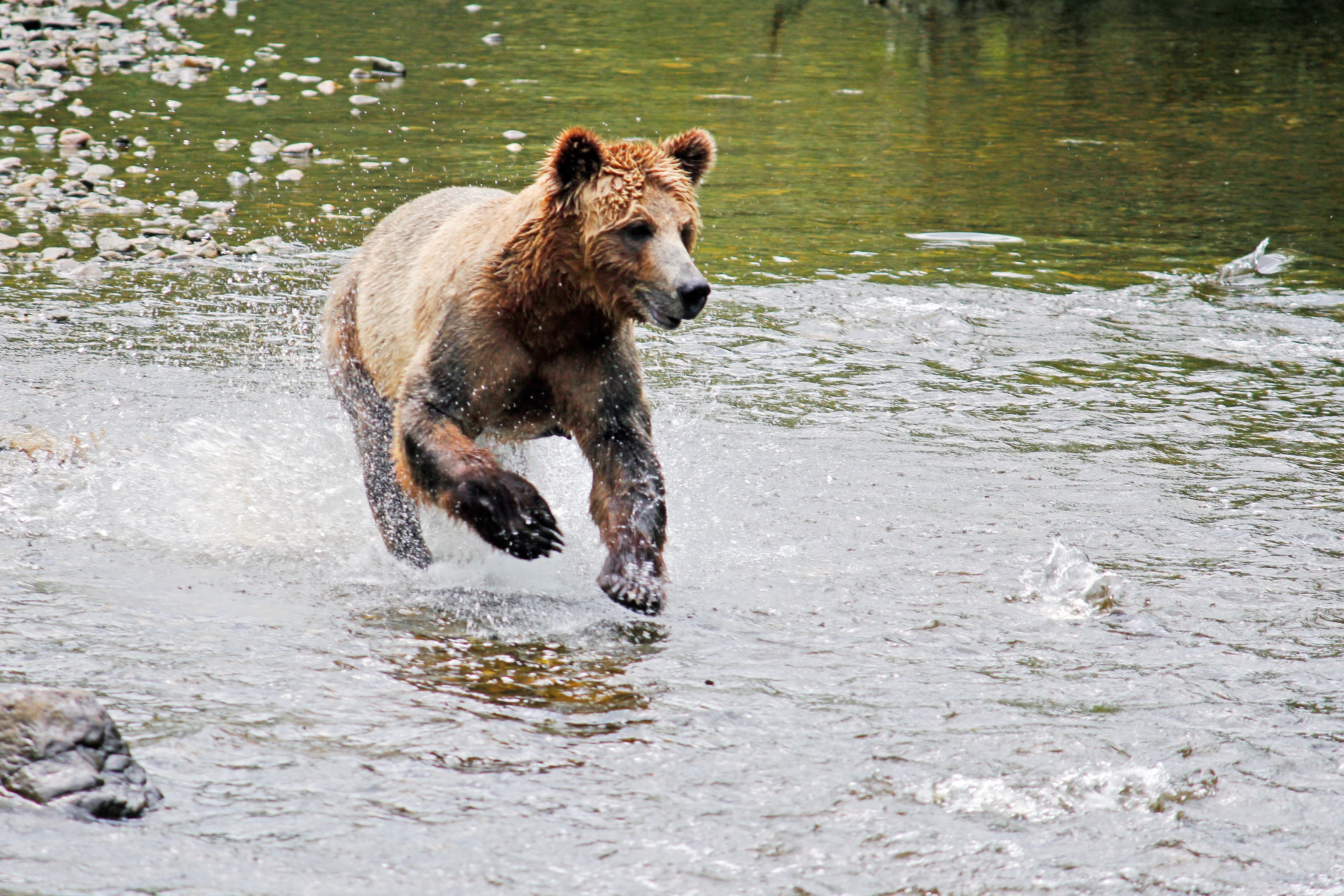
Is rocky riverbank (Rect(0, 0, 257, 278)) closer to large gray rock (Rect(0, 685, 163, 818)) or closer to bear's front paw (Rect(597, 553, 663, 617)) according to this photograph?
bear's front paw (Rect(597, 553, 663, 617))

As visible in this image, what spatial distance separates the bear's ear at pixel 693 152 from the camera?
555cm

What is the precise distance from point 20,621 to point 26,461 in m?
1.89

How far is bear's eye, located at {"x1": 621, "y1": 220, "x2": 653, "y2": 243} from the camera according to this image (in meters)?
5.15

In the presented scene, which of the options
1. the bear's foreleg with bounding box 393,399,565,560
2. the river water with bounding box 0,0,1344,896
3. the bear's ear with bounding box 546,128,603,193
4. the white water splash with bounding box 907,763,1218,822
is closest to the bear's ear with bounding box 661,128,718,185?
Result: the bear's ear with bounding box 546,128,603,193

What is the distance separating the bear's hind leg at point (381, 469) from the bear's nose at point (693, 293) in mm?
1458

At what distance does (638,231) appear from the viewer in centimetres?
516

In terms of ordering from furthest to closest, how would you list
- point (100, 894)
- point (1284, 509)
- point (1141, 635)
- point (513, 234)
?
point (1284, 509), point (513, 234), point (1141, 635), point (100, 894)

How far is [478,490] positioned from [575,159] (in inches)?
50.7

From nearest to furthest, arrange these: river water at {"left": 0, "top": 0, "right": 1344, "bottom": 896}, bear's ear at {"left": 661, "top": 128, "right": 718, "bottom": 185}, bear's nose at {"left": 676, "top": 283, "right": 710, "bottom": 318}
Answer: river water at {"left": 0, "top": 0, "right": 1344, "bottom": 896}, bear's nose at {"left": 676, "top": 283, "right": 710, "bottom": 318}, bear's ear at {"left": 661, "top": 128, "right": 718, "bottom": 185}

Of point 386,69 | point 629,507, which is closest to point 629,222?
point 629,507

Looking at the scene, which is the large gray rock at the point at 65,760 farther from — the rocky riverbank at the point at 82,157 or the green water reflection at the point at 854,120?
the green water reflection at the point at 854,120

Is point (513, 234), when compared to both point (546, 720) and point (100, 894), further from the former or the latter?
point (100, 894)

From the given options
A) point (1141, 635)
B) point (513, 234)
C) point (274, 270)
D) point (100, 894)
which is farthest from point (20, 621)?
point (274, 270)

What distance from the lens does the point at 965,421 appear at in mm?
7484
